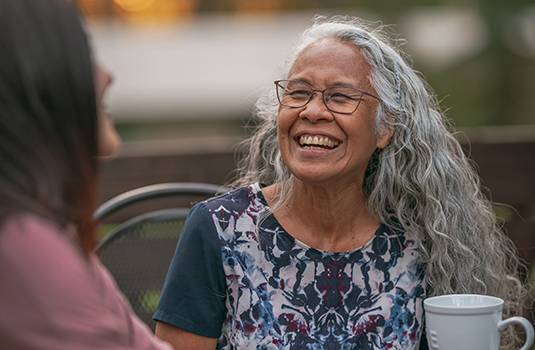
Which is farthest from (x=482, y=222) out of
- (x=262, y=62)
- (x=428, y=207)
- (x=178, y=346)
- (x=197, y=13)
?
(x=197, y=13)

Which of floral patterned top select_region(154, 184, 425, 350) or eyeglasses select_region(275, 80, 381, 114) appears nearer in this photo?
floral patterned top select_region(154, 184, 425, 350)

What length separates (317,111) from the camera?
1.82 meters

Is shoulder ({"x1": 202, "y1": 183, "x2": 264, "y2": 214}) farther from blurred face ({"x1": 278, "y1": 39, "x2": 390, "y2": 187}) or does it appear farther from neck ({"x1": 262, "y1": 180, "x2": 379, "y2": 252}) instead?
blurred face ({"x1": 278, "y1": 39, "x2": 390, "y2": 187})

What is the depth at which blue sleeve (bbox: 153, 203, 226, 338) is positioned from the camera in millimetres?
1682

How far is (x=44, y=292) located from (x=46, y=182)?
0.52ft

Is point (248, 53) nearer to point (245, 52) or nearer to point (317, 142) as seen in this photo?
point (245, 52)

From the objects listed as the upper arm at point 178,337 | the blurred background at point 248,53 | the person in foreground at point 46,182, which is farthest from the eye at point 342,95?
the blurred background at point 248,53

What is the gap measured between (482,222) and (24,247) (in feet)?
5.36

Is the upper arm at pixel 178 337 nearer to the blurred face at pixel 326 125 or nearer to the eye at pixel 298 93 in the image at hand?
the blurred face at pixel 326 125

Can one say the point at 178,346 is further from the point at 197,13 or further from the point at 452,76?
the point at 197,13

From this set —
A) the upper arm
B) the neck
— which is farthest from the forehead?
the upper arm

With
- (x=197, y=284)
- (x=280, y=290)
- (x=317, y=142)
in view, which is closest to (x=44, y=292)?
(x=197, y=284)

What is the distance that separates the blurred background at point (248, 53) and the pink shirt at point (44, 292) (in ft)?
12.9

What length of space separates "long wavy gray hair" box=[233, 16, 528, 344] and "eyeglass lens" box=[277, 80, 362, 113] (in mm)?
103
